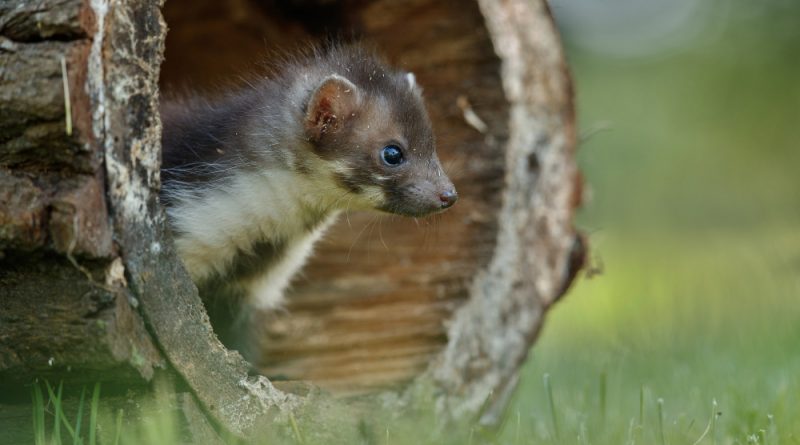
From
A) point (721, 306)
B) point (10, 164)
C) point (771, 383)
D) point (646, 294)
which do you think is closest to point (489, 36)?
point (771, 383)

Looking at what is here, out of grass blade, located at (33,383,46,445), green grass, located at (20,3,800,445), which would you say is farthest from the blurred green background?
grass blade, located at (33,383,46,445)

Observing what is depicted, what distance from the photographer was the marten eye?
3.85 m

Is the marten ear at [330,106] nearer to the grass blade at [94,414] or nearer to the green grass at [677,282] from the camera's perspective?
the green grass at [677,282]

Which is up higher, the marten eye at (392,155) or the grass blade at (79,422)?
the marten eye at (392,155)

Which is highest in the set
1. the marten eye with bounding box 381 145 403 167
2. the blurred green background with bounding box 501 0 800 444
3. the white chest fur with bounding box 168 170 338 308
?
the marten eye with bounding box 381 145 403 167

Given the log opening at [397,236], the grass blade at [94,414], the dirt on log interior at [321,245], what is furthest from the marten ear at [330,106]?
the grass blade at [94,414]

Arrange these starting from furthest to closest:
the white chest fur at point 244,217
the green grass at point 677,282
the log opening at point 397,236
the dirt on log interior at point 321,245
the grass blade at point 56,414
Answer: the log opening at point 397,236 → the white chest fur at point 244,217 → the green grass at point 677,282 → the grass blade at point 56,414 → the dirt on log interior at point 321,245

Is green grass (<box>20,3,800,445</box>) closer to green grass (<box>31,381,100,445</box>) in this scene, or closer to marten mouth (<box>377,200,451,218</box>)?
green grass (<box>31,381,100,445</box>)

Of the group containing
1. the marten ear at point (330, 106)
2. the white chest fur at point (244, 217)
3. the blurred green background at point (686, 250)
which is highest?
the marten ear at point (330, 106)

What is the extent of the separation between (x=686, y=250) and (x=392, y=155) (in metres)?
8.17

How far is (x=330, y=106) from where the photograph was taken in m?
3.82

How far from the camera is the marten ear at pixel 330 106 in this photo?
378 centimetres

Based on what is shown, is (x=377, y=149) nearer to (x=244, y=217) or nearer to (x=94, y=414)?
(x=244, y=217)

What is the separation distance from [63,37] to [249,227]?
1303mm
